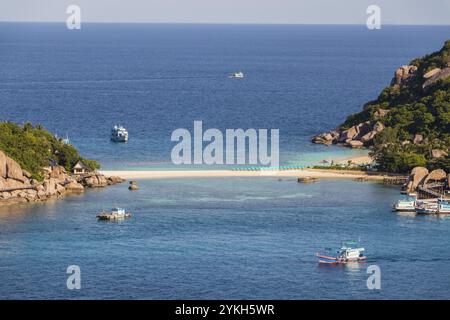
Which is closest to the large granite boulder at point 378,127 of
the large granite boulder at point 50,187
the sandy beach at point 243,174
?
the sandy beach at point 243,174

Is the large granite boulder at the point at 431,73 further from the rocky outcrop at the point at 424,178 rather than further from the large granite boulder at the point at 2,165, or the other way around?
the large granite boulder at the point at 2,165

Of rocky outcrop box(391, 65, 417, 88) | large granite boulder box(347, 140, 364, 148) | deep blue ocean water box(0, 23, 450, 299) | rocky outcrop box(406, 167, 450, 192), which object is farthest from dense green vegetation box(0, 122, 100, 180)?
rocky outcrop box(391, 65, 417, 88)

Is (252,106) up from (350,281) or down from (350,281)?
up

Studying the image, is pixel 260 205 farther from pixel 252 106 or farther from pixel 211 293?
pixel 252 106

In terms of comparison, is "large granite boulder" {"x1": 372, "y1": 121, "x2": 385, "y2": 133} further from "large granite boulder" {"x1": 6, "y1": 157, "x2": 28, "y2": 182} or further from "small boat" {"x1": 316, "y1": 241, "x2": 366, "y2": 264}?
"small boat" {"x1": 316, "y1": 241, "x2": 366, "y2": 264}

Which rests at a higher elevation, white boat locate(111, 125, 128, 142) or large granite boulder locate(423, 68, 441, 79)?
large granite boulder locate(423, 68, 441, 79)

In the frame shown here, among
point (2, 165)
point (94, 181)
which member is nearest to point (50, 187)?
point (2, 165)
